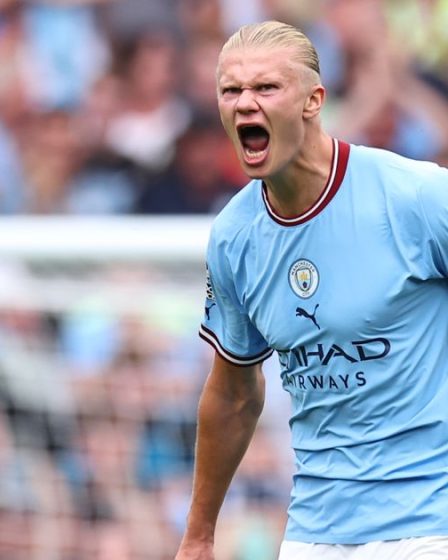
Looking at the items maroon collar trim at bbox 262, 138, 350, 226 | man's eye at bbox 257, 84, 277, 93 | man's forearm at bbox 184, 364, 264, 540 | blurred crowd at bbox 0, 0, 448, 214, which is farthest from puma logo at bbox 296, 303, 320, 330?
blurred crowd at bbox 0, 0, 448, 214

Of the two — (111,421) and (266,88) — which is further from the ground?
(266,88)

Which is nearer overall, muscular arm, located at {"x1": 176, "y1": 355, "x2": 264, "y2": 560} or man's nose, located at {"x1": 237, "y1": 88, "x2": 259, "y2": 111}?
man's nose, located at {"x1": 237, "y1": 88, "x2": 259, "y2": 111}

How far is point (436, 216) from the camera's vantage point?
3773mm

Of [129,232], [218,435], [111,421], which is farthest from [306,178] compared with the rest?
[111,421]

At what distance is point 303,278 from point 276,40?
64 centimetres

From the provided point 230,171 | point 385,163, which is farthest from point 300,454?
point 230,171

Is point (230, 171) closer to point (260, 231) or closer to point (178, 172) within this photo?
point (178, 172)

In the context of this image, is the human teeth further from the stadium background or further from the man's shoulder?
the stadium background

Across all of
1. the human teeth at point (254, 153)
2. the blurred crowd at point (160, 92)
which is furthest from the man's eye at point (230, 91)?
the blurred crowd at point (160, 92)

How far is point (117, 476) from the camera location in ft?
27.2

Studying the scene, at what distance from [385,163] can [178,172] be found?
613cm

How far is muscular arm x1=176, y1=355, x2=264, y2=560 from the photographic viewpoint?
14.2ft

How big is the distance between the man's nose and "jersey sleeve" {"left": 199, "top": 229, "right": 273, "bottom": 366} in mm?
483

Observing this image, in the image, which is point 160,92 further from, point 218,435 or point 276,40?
point 276,40
